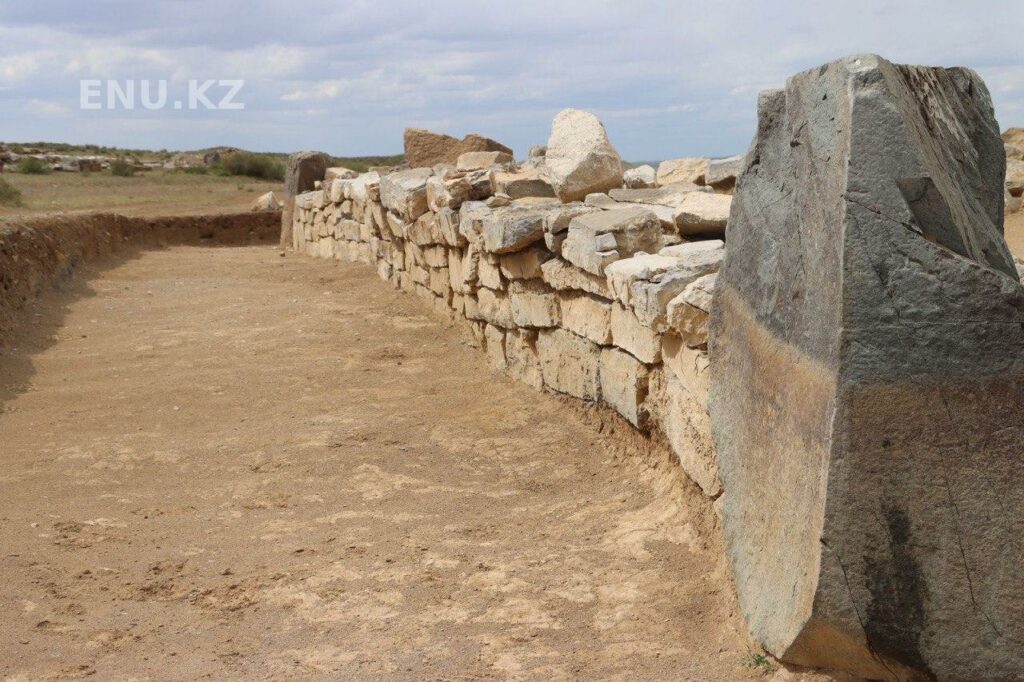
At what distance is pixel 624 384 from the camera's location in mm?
5059

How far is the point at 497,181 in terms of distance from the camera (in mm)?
8062

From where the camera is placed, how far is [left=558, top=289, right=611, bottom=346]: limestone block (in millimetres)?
5297

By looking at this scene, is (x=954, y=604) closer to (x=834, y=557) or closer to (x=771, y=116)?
(x=834, y=557)

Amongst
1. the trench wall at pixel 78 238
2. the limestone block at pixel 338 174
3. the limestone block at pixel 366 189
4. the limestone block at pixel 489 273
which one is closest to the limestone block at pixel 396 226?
the limestone block at pixel 366 189

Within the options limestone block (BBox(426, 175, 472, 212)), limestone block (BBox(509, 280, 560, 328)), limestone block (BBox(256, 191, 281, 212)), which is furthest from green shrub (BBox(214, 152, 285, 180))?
limestone block (BBox(509, 280, 560, 328))

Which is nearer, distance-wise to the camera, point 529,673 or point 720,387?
point 529,673

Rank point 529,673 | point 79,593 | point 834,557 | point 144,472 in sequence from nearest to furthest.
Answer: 1. point 834,557
2. point 529,673
3. point 79,593
4. point 144,472

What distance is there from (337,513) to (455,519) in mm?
574

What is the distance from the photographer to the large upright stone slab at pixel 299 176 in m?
16.5

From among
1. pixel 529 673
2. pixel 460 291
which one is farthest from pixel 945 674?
pixel 460 291

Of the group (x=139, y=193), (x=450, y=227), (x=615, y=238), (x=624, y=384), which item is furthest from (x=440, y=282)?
(x=139, y=193)

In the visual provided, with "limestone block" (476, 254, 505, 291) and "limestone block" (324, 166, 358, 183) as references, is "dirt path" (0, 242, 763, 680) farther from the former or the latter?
"limestone block" (324, 166, 358, 183)

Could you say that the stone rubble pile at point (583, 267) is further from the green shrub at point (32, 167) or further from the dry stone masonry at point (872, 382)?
the green shrub at point (32, 167)

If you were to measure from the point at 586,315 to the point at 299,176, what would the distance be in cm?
1187
